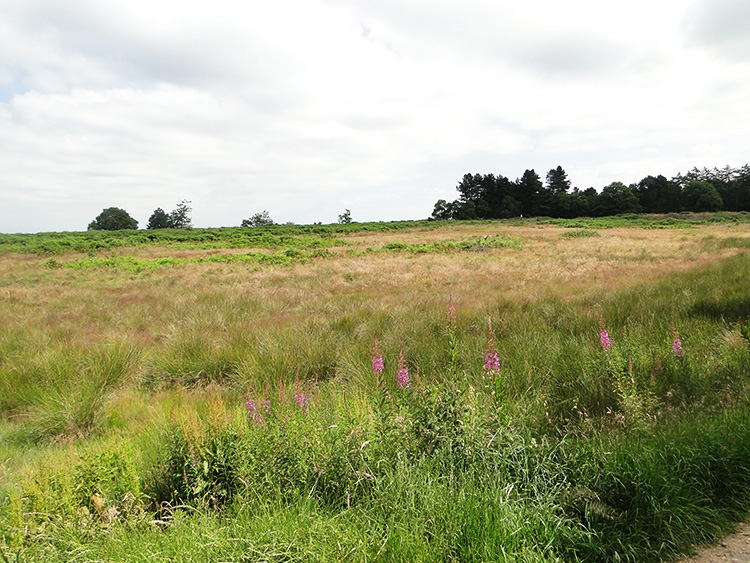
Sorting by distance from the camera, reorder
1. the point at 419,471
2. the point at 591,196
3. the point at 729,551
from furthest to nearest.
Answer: the point at 591,196
the point at 419,471
the point at 729,551

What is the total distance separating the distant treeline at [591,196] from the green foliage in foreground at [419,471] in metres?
88.7

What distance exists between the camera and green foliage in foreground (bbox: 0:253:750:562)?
7.02ft

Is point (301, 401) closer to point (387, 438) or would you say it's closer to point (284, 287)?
point (387, 438)

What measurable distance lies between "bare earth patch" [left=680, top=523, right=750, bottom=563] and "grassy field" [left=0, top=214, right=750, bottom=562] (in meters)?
0.06

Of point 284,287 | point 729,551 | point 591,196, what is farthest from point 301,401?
point 591,196

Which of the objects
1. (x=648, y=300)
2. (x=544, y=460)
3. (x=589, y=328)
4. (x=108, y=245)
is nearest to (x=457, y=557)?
(x=544, y=460)

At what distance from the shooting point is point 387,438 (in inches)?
116

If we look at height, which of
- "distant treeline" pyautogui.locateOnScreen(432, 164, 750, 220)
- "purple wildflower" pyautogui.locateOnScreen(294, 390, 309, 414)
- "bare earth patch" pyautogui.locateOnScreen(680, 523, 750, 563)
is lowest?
"bare earth patch" pyautogui.locateOnScreen(680, 523, 750, 563)

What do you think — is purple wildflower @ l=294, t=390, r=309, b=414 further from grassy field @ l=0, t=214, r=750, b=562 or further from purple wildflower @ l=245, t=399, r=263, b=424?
purple wildflower @ l=245, t=399, r=263, b=424

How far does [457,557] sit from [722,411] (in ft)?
9.00

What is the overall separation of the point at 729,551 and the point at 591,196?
97358 mm

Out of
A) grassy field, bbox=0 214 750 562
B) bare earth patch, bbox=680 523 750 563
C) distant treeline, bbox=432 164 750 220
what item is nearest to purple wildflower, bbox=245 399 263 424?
grassy field, bbox=0 214 750 562

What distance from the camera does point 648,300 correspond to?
8047 mm

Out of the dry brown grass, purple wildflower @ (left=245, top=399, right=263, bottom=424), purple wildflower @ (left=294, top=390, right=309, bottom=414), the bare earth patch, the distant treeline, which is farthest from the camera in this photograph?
the distant treeline
